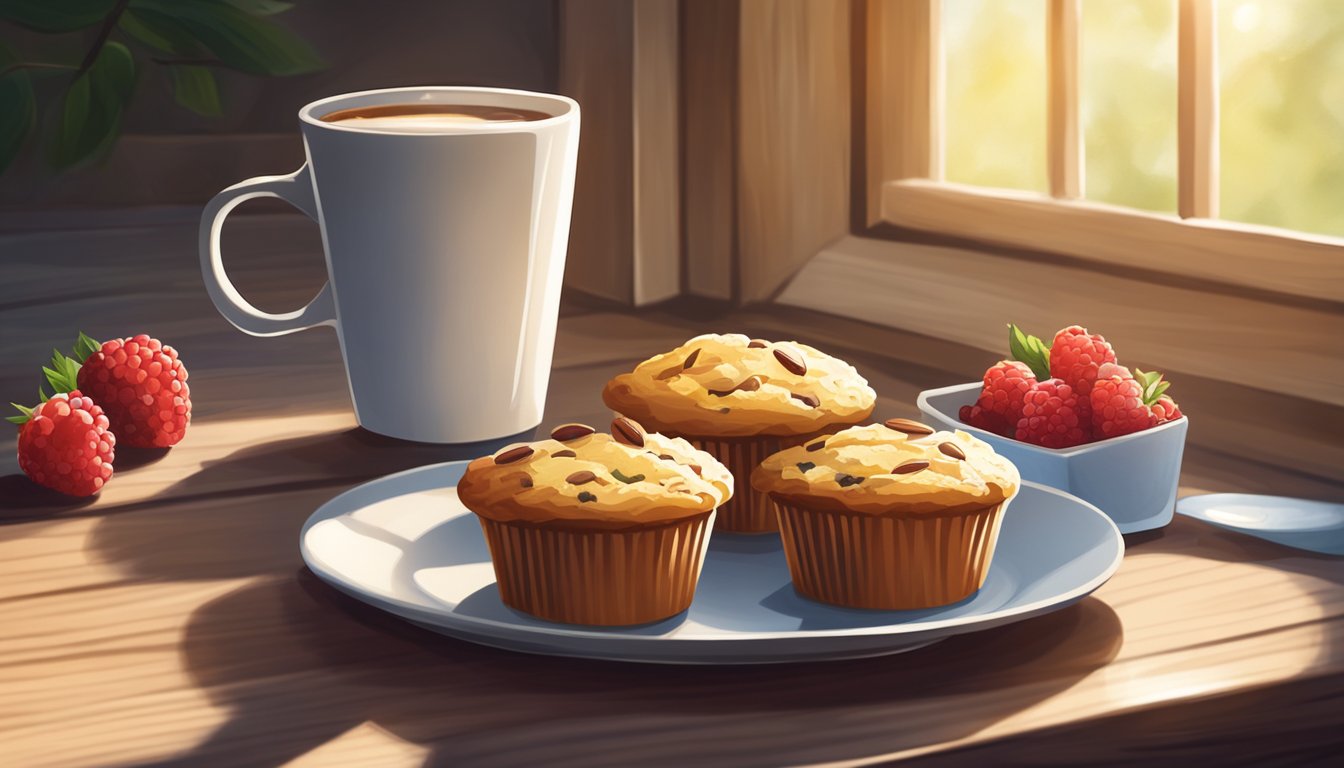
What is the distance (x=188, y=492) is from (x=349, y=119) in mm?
259

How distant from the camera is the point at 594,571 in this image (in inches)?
27.2

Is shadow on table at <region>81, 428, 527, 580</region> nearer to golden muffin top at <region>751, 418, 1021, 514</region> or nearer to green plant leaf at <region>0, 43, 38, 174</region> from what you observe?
golden muffin top at <region>751, 418, 1021, 514</region>

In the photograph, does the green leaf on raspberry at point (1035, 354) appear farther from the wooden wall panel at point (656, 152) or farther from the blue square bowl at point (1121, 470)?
the wooden wall panel at point (656, 152)

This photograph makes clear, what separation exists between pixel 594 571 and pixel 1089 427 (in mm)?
309

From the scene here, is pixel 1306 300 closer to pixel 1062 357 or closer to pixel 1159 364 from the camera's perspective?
pixel 1159 364

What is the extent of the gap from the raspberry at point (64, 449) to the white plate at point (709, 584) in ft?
0.64

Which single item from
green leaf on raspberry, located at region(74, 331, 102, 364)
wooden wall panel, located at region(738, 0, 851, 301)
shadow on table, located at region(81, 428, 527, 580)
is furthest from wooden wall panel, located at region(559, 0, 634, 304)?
green leaf on raspberry, located at region(74, 331, 102, 364)

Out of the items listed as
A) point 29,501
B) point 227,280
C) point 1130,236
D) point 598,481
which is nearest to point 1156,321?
point 1130,236

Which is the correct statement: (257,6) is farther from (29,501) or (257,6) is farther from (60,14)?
(29,501)

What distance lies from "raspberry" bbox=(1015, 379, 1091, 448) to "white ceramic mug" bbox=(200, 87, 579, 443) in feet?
1.09

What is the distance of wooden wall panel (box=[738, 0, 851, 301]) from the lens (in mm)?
1323

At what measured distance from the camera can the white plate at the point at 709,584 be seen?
1.99 feet

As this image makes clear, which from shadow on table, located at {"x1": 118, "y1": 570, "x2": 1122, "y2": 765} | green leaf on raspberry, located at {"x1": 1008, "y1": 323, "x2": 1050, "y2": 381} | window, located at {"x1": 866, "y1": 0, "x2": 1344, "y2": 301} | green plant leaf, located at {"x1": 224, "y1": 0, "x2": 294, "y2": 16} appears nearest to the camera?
shadow on table, located at {"x1": 118, "y1": 570, "x2": 1122, "y2": 765}

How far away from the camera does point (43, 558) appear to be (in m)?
0.80
